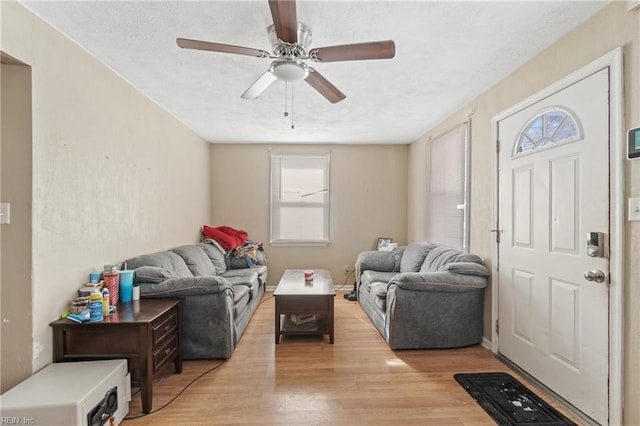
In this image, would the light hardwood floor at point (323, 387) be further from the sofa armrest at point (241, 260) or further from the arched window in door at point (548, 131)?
the arched window in door at point (548, 131)

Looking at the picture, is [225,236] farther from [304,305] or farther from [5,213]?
[5,213]

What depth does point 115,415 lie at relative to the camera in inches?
69.7

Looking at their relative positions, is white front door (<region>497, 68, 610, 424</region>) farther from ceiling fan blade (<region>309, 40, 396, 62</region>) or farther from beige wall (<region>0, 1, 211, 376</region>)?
beige wall (<region>0, 1, 211, 376</region>)

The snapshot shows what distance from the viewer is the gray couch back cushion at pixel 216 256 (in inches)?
161

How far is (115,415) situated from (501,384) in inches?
105

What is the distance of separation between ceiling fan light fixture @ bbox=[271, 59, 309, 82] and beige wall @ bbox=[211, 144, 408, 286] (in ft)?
10.1

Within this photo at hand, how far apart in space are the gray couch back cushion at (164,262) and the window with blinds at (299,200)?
6.62ft

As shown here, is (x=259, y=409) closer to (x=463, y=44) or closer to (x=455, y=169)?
(x=463, y=44)

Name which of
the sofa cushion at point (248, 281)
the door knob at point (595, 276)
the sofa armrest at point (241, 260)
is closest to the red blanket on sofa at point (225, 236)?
the sofa armrest at point (241, 260)

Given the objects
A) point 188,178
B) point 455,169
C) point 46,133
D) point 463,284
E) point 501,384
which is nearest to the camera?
point 46,133

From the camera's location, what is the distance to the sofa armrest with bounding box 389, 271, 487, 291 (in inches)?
109

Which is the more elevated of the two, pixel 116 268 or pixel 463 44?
pixel 463 44

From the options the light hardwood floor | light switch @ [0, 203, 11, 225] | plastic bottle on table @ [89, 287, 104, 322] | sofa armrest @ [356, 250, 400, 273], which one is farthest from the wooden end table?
sofa armrest @ [356, 250, 400, 273]

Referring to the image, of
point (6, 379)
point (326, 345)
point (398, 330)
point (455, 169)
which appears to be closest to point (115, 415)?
point (6, 379)
